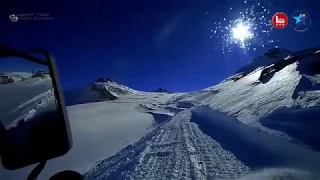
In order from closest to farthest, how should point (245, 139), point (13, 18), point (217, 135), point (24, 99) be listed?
point (24, 99) < point (13, 18) < point (245, 139) < point (217, 135)

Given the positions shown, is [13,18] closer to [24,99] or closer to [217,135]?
[24,99]

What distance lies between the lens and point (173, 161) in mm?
3285

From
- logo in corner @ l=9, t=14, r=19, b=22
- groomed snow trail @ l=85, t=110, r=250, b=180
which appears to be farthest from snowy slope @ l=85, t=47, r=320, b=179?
logo in corner @ l=9, t=14, r=19, b=22

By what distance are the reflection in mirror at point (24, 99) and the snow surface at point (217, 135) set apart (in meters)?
0.53

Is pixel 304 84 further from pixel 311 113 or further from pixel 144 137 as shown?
pixel 144 137

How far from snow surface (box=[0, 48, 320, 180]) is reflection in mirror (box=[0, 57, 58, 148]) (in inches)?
20.8

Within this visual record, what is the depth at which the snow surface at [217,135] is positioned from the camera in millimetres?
2902

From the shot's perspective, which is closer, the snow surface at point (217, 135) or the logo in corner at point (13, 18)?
the logo in corner at point (13, 18)

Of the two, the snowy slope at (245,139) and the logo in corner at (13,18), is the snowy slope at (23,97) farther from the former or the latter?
the snowy slope at (245,139)

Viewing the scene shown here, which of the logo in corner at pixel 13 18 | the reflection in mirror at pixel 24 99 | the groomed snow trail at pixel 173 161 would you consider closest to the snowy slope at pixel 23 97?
the reflection in mirror at pixel 24 99

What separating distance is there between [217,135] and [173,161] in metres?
1.44

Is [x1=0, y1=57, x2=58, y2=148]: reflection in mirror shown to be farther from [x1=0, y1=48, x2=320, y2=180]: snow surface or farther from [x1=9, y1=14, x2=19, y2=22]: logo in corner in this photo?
[x1=9, y1=14, x2=19, y2=22]: logo in corner

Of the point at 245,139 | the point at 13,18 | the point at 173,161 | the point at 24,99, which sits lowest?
the point at 173,161

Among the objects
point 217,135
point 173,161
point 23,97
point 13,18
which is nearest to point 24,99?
point 23,97
